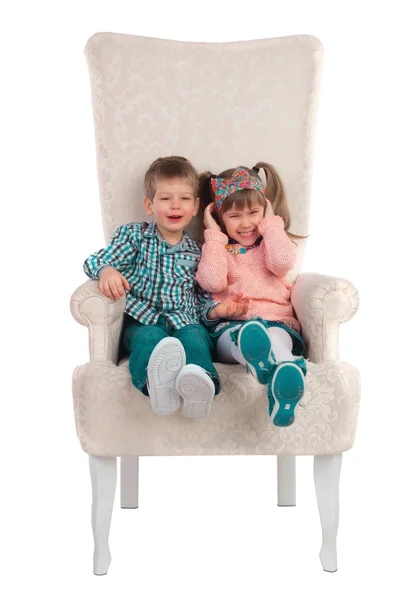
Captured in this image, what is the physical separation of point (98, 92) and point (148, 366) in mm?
1298

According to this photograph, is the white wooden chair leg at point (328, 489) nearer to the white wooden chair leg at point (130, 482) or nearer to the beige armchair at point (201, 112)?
the beige armchair at point (201, 112)

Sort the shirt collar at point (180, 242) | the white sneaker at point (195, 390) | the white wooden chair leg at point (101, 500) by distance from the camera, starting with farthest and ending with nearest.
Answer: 1. the shirt collar at point (180, 242)
2. the white wooden chair leg at point (101, 500)
3. the white sneaker at point (195, 390)

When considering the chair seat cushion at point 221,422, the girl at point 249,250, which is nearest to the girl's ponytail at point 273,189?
the girl at point 249,250

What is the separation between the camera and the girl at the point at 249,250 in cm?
322

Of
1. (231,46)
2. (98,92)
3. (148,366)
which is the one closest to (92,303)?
(148,366)

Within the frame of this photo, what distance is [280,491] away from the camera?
3617 mm

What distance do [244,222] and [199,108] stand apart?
1.64 ft

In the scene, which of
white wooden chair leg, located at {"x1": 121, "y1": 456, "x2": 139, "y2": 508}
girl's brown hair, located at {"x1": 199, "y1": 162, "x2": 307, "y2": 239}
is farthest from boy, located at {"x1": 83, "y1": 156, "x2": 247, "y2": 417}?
white wooden chair leg, located at {"x1": 121, "y1": 456, "x2": 139, "y2": 508}

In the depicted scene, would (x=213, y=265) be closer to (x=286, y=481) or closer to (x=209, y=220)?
(x=209, y=220)

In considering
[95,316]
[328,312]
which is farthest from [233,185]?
[95,316]

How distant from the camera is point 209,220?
342 centimetres

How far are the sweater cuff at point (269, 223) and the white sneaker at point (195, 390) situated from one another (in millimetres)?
823

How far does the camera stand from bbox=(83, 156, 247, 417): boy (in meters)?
3.10

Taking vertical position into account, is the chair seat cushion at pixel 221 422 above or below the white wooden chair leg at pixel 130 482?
above
